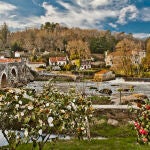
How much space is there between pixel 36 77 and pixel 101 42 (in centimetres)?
7155

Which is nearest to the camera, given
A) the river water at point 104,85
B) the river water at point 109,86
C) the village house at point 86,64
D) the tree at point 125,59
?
the river water at point 109,86

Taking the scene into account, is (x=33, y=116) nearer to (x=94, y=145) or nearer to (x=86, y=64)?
(x=94, y=145)

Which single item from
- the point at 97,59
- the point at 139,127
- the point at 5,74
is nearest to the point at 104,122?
the point at 139,127

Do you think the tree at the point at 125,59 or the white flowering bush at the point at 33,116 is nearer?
the white flowering bush at the point at 33,116

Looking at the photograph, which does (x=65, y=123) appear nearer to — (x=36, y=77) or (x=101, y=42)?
(x=36, y=77)

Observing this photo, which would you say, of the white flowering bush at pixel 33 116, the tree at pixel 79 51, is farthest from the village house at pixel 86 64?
the white flowering bush at pixel 33 116

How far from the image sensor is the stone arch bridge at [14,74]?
3242 inches

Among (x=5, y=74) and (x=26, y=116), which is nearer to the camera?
(x=26, y=116)

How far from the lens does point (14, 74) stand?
99562 mm

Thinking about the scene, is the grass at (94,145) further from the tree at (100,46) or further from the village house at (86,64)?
the tree at (100,46)

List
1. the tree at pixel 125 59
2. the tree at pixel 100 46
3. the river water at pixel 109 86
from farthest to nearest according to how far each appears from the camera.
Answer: the tree at pixel 100 46
the tree at pixel 125 59
the river water at pixel 109 86

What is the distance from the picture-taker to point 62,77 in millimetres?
110688

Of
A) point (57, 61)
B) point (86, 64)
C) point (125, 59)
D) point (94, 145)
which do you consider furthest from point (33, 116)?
point (57, 61)

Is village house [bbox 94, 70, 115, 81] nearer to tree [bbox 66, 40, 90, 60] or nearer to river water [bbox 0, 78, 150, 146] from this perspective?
river water [bbox 0, 78, 150, 146]
